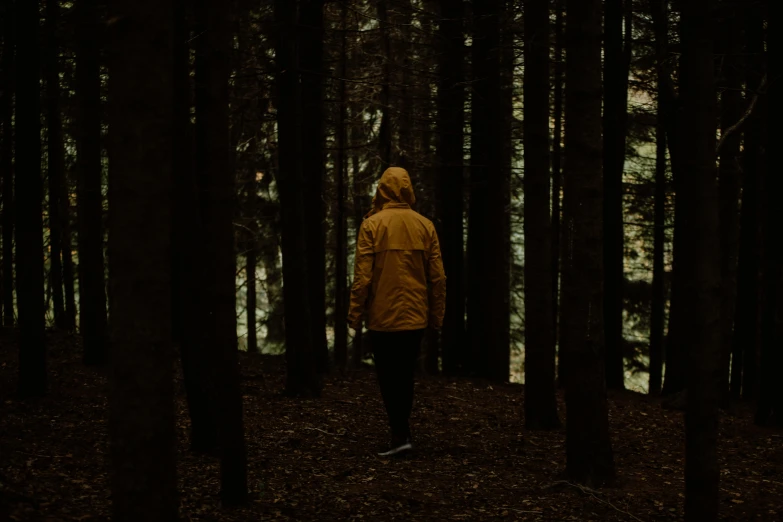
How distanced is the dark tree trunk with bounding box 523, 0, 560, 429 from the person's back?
4.44ft

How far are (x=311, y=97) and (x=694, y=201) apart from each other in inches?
329

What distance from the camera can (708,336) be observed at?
4.42m

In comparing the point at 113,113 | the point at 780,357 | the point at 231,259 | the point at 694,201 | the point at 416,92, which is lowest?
the point at 780,357

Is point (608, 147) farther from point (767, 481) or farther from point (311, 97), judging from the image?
point (767, 481)

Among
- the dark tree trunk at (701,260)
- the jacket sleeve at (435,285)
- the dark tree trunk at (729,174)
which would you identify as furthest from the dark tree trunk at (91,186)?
the dark tree trunk at (729,174)

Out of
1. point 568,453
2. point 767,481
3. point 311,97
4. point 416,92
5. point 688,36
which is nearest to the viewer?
point 688,36

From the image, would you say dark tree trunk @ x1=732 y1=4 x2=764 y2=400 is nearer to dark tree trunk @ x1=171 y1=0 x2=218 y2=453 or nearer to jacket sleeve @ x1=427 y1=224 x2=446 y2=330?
jacket sleeve @ x1=427 y1=224 x2=446 y2=330

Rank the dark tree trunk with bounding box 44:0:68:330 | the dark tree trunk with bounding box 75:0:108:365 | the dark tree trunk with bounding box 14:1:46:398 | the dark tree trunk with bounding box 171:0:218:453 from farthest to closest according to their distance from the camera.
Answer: the dark tree trunk with bounding box 44:0:68:330, the dark tree trunk with bounding box 75:0:108:365, the dark tree trunk with bounding box 14:1:46:398, the dark tree trunk with bounding box 171:0:218:453

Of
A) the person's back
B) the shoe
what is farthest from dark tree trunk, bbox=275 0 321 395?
the shoe

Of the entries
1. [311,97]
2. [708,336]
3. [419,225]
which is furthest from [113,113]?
[311,97]

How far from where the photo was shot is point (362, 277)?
7457mm

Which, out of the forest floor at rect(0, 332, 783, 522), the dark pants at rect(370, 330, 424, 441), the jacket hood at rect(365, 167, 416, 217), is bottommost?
the forest floor at rect(0, 332, 783, 522)

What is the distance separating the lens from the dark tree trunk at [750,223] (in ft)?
40.3

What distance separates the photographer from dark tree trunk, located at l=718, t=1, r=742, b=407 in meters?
11.9
